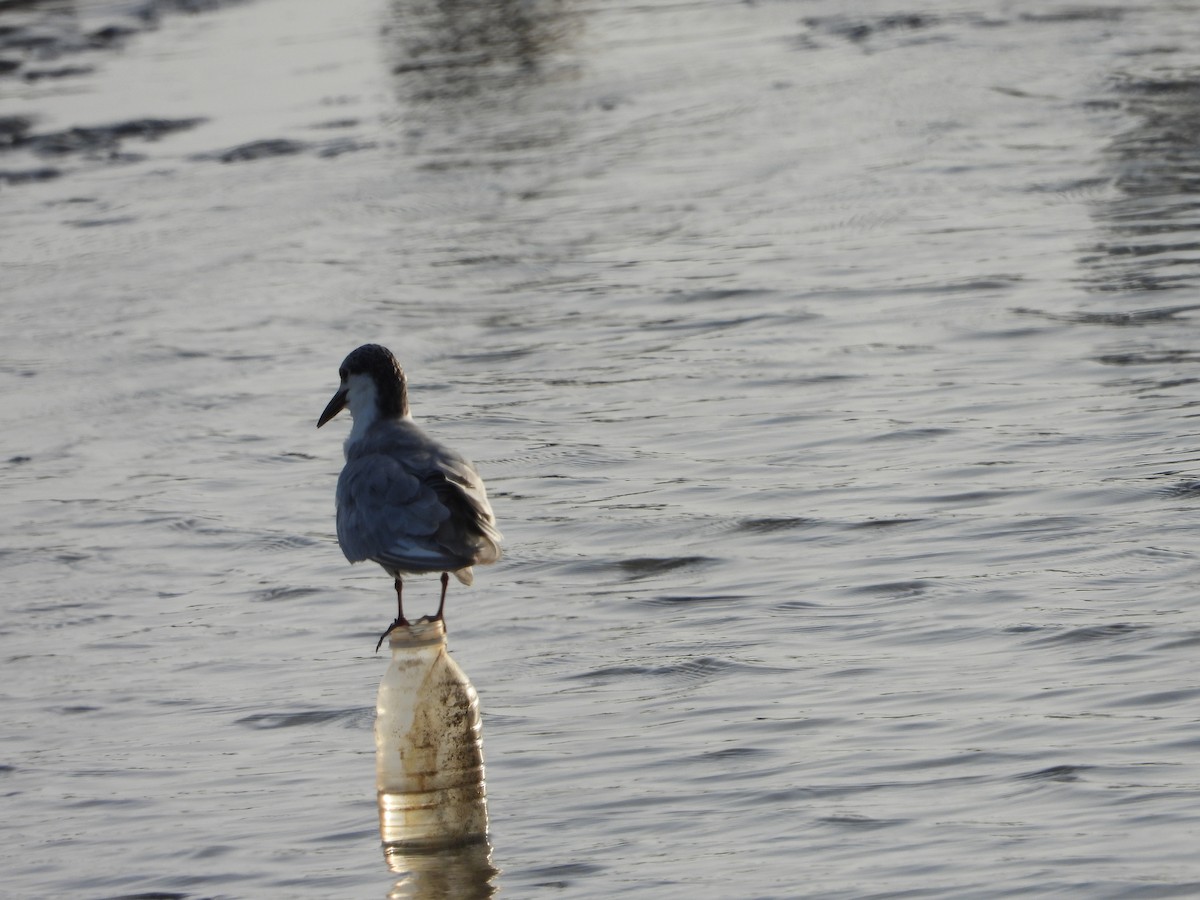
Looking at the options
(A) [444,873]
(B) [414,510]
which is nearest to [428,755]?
(A) [444,873]

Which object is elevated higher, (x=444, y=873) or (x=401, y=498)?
(x=401, y=498)

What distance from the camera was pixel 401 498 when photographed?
5.82 metres

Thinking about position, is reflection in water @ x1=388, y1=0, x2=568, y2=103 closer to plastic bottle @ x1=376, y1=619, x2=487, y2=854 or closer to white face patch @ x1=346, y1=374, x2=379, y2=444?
white face patch @ x1=346, y1=374, x2=379, y2=444

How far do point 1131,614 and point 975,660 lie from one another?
625mm

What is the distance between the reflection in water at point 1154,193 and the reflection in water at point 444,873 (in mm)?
6902

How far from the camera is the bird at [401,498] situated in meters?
5.71

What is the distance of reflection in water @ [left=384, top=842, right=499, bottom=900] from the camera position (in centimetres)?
589

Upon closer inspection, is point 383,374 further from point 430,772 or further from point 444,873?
point 444,873

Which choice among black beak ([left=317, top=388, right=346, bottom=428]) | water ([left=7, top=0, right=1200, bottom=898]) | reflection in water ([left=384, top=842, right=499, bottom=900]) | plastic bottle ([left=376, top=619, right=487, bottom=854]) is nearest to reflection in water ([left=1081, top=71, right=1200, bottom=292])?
water ([left=7, top=0, right=1200, bottom=898])

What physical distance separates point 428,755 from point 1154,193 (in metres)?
9.21

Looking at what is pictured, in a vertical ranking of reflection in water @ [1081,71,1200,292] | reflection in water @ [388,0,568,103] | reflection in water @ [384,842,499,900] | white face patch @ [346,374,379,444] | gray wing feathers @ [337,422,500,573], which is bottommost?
reflection in water @ [388,0,568,103]

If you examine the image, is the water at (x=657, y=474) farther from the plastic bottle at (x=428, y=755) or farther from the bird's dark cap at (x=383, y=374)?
A: the bird's dark cap at (x=383, y=374)

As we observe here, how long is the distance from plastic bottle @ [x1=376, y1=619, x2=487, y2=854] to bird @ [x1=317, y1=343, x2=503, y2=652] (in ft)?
0.65

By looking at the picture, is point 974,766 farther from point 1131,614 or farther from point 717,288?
point 717,288
